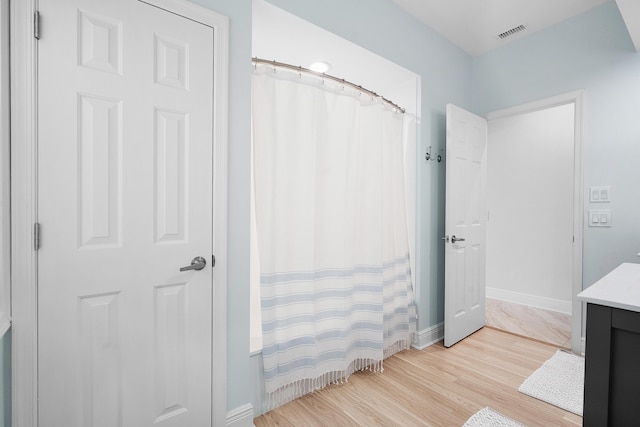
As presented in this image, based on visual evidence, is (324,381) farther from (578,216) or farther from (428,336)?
(578,216)

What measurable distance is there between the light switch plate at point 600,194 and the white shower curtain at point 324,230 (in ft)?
4.98

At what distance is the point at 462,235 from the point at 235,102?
7.24 feet

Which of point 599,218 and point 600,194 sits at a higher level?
point 600,194

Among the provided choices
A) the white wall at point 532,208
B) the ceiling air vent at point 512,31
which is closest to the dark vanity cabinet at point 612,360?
the ceiling air vent at point 512,31

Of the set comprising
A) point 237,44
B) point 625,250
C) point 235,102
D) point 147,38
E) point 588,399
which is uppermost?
point 237,44

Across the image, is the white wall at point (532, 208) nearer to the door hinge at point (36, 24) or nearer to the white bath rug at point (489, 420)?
the white bath rug at point (489, 420)

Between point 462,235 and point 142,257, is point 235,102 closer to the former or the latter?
point 142,257

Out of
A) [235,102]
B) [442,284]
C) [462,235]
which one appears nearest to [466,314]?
[442,284]

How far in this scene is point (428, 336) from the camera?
8.65 feet

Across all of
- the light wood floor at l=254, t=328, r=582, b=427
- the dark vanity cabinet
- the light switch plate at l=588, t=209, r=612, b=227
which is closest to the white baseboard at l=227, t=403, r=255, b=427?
the light wood floor at l=254, t=328, r=582, b=427

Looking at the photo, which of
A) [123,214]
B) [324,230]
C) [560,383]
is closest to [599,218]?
[560,383]

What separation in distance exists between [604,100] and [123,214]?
3.39 meters

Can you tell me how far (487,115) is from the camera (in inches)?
119

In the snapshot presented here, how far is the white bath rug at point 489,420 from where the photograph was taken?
63.9 inches
